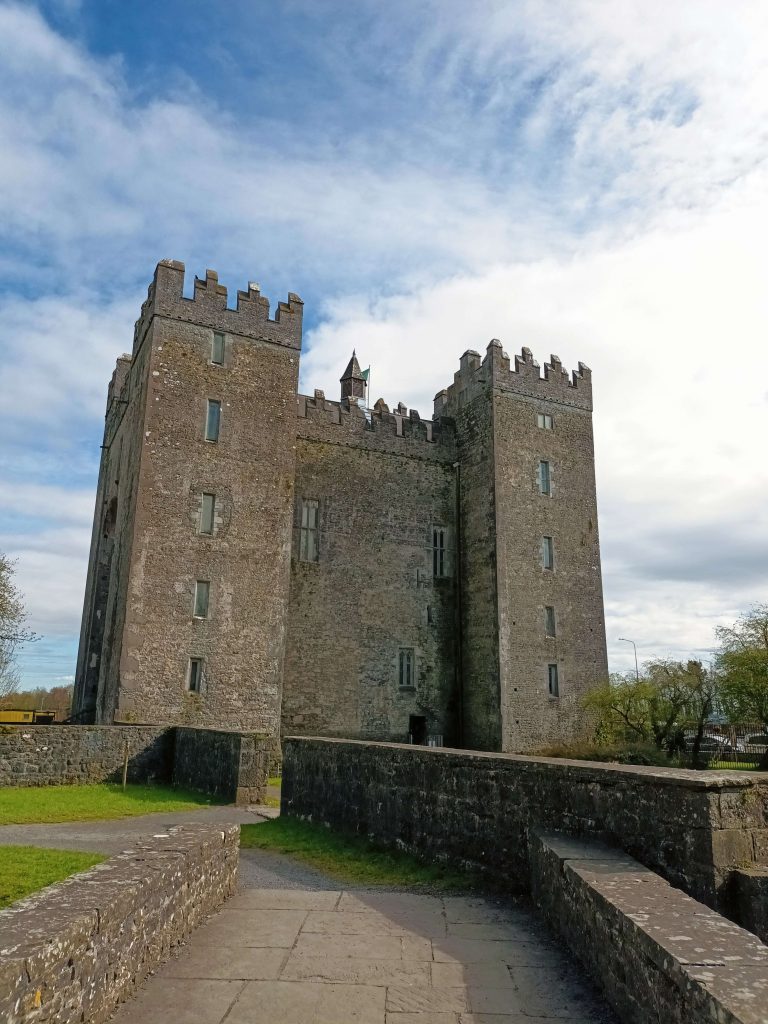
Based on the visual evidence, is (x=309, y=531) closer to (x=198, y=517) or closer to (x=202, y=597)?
(x=198, y=517)

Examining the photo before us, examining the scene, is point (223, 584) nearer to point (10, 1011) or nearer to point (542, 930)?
point (542, 930)

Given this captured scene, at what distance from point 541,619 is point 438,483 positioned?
23.0ft

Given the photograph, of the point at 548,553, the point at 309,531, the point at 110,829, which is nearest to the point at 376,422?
the point at 309,531

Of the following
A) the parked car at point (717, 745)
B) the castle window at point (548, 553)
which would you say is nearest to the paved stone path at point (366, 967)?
the castle window at point (548, 553)

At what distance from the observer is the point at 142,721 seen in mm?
22266

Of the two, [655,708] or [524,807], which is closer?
[524,807]

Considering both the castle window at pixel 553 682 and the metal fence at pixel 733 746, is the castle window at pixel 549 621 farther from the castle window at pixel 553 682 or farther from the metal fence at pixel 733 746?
the metal fence at pixel 733 746

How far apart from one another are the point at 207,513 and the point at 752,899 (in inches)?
852

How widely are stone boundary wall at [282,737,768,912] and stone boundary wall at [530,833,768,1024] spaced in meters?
0.37

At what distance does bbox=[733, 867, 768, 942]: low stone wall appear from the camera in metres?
5.03

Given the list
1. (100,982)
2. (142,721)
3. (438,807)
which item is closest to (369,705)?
(142,721)

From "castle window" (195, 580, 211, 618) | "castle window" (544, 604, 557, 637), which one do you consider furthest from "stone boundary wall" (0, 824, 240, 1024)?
"castle window" (544, 604, 557, 637)

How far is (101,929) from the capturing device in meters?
4.20

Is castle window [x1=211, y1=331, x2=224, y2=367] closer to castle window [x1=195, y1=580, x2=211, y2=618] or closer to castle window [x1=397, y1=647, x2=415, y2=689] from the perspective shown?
castle window [x1=195, y1=580, x2=211, y2=618]
